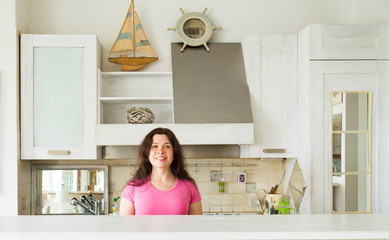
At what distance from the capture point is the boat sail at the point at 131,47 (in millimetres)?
3096

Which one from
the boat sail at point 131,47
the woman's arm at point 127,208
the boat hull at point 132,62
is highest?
the boat sail at point 131,47

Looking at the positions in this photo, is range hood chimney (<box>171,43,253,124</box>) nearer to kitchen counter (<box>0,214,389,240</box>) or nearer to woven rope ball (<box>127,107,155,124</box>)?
woven rope ball (<box>127,107,155,124</box>)

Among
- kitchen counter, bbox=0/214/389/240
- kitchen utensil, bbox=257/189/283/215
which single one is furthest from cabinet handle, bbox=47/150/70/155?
kitchen counter, bbox=0/214/389/240

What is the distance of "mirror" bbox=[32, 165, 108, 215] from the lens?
10.4 ft

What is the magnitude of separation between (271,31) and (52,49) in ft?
5.82

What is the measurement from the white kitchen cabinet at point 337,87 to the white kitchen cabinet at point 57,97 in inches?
61.6

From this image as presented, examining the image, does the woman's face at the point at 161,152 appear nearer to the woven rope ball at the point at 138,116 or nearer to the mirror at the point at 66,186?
the woven rope ball at the point at 138,116

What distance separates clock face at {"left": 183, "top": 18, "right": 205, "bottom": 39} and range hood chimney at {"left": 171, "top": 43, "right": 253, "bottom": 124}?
0.11 m

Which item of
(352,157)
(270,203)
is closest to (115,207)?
(270,203)

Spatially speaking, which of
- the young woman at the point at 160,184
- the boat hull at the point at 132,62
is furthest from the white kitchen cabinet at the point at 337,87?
the boat hull at the point at 132,62

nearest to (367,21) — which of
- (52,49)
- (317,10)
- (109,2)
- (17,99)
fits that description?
(317,10)

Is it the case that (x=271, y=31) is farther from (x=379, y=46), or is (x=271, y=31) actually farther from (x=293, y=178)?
(x=293, y=178)

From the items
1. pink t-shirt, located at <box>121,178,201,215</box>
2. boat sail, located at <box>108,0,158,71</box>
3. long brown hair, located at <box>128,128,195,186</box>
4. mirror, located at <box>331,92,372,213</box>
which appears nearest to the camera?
pink t-shirt, located at <box>121,178,201,215</box>

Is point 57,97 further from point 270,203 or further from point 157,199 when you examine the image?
point 270,203
